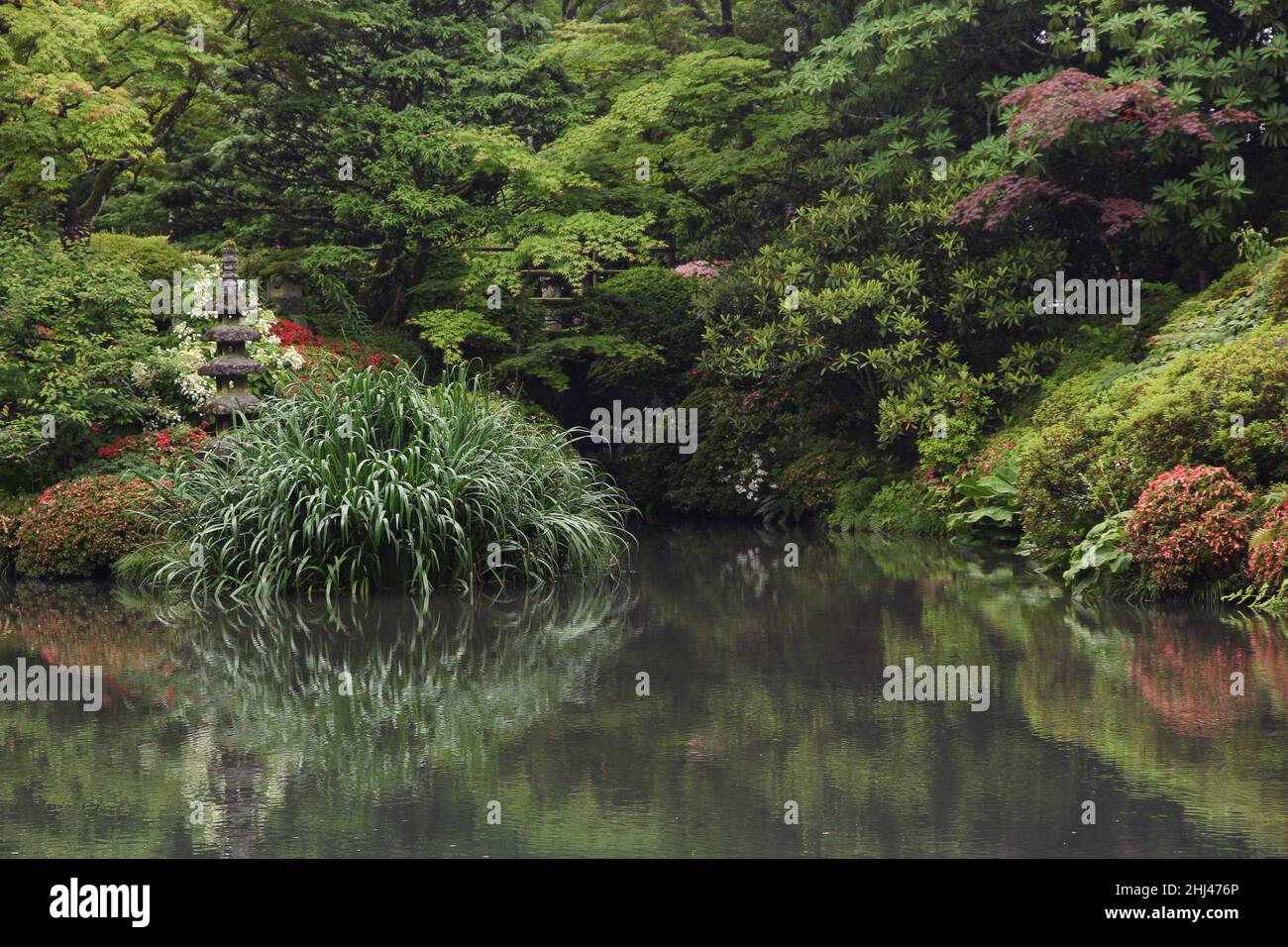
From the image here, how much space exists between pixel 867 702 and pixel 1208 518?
4310mm

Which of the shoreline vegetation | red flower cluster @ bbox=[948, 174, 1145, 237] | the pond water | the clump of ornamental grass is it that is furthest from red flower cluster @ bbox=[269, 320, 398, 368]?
red flower cluster @ bbox=[948, 174, 1145, 237]

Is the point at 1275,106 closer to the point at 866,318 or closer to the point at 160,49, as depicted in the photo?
the point at 866,318

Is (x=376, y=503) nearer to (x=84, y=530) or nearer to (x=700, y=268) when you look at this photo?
(x=84, y=530)

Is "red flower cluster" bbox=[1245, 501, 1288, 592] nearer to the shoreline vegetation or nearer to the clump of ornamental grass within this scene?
the shoreline vegetation

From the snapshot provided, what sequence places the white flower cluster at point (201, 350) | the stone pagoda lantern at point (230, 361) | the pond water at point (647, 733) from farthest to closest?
the white flower cluster at point (201, 350), the stone pagoda lantern at point (230, 361), the pond water at point (647, 733)

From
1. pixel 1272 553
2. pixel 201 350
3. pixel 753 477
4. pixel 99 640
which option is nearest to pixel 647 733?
pixel 99 640

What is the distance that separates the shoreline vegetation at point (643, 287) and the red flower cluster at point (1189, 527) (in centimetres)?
3

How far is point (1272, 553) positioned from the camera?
1028 centimetres

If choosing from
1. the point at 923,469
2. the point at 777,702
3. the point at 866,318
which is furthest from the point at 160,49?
the point at 777,702

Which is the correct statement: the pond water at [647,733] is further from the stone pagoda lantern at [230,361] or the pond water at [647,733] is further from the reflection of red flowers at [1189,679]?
the stone pagoda lantern at [230,361]

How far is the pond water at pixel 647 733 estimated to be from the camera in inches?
213

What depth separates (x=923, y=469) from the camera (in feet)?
58.1

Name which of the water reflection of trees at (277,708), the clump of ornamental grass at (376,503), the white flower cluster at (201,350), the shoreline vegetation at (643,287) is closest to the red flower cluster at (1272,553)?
the shoreline vegetation at (643,287)

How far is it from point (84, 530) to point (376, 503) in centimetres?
381
